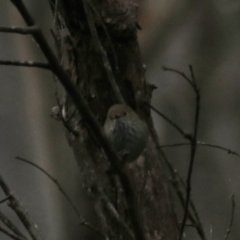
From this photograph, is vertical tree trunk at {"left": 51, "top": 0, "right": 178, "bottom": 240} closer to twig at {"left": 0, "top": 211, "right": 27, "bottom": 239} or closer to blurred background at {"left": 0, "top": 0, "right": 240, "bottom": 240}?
twig at {"left": 0, "top": 211, "right": 27, "bottom": 239}

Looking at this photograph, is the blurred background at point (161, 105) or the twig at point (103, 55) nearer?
the twig at point (103, 55)

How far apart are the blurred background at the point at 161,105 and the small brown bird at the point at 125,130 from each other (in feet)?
7.18

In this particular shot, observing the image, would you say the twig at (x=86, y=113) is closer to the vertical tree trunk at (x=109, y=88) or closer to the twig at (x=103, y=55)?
the twig at (x=103, y=55)

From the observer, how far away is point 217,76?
409 cm

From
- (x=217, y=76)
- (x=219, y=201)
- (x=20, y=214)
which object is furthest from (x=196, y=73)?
(x=20, y=214)

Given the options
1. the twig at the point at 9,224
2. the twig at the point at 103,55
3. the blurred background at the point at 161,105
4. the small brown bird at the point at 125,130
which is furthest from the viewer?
the blurred background at the point at 161,105

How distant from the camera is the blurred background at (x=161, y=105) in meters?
3.95

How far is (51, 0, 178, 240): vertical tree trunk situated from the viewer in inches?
72.0

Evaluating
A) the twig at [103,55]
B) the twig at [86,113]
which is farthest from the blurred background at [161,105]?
the twig at [86,113]

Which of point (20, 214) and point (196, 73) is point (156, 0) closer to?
point (196, 73)

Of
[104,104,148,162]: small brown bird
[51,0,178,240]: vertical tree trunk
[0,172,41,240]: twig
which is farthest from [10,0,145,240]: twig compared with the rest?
[51,0,178,240]: vertical tree trunk

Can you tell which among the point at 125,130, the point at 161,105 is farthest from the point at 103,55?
the point at 161,105

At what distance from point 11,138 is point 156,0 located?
3.89 feet

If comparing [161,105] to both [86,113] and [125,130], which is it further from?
[86,113]
